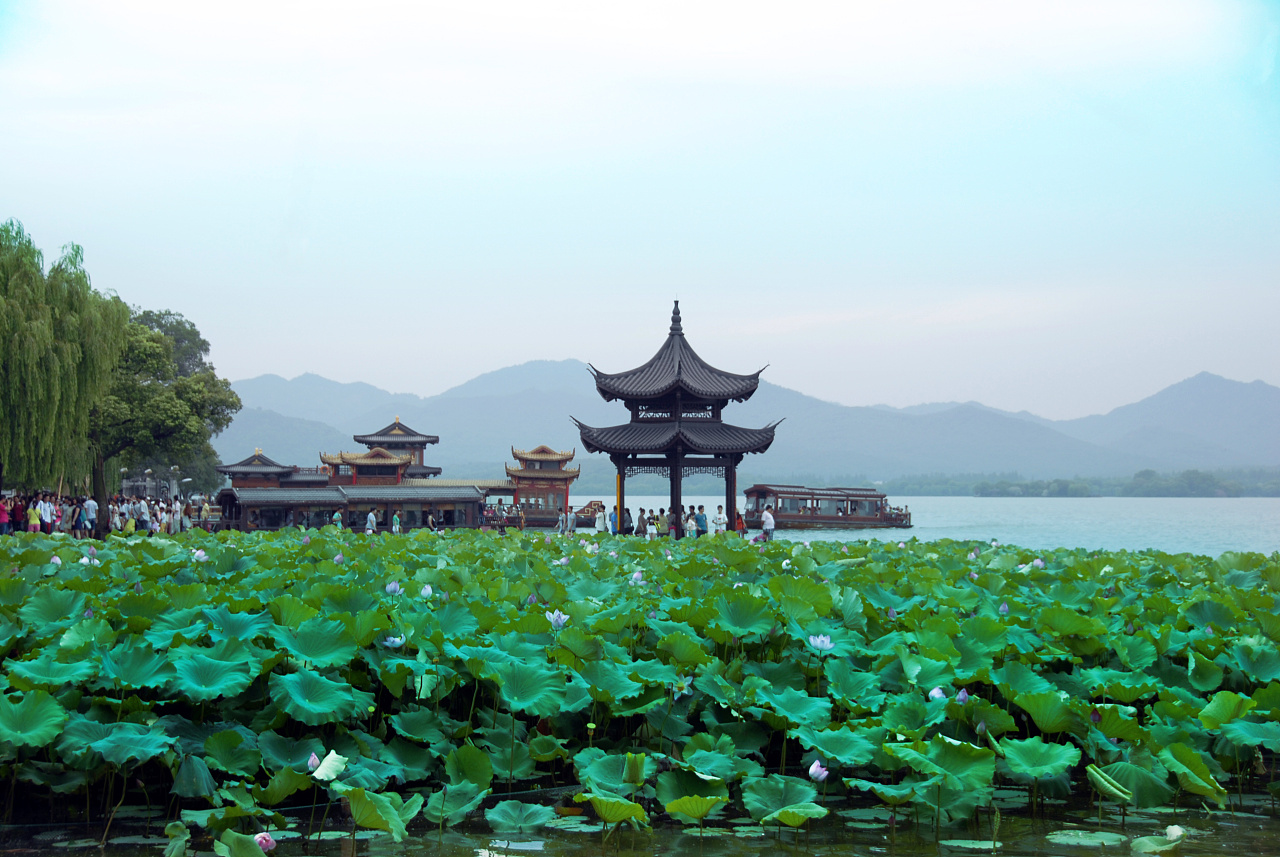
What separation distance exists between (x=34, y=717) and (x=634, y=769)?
182 cm

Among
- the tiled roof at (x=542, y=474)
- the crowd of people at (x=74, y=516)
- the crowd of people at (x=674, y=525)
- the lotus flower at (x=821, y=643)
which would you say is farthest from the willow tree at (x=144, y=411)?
the lotus flower at (x=821, y=643)

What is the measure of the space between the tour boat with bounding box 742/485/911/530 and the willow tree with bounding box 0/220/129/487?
30.0m

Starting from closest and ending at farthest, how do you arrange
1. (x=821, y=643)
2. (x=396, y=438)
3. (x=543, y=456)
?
1. (x=821, y=643)
2. (x=543, y=456)
3. (x=396, y=438)

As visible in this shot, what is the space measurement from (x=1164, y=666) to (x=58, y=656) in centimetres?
446

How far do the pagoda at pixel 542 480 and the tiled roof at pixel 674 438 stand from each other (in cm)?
2740

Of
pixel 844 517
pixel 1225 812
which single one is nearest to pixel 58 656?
pixel 1225 812

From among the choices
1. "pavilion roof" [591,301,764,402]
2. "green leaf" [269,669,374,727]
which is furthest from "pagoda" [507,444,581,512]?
"green leaf" [269,669,374,727]

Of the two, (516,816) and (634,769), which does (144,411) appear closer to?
(516,816)

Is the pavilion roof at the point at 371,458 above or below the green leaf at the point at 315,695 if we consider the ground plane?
above

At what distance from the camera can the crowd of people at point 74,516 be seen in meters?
19.6

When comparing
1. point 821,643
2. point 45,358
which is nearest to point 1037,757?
point 821,643

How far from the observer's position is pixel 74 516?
22406 millimetres

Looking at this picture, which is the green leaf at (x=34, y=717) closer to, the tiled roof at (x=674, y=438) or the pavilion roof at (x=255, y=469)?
the tiled roof at (x=674, y=438)

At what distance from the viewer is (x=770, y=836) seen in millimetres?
3104
